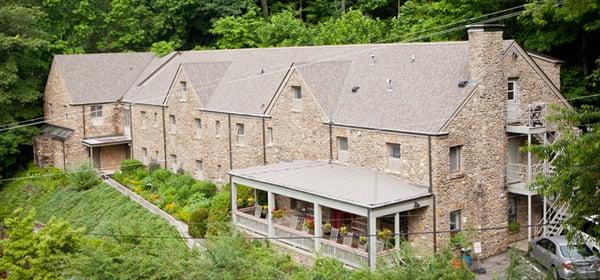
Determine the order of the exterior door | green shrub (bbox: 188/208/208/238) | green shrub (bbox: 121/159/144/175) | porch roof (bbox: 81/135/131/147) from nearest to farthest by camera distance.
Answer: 1. green shrub (bbox: 188/208/208/238)
2. green shrub (bbox: 121/159/144/175)
3. porch roof (bbox: 81/135/131/147)
4. the exterior door

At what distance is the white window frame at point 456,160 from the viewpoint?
29.8 m

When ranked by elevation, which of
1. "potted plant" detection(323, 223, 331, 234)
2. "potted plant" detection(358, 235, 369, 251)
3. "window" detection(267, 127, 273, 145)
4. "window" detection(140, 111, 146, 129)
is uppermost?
"window" detection(140, 111, 146, 129)

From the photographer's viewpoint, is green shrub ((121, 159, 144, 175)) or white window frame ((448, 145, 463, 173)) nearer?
white window frame ((448, 145, 463, 173))

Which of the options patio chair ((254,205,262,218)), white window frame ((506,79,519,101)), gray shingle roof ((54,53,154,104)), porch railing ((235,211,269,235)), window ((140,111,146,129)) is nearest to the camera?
white window frame ((506,79,519,101))

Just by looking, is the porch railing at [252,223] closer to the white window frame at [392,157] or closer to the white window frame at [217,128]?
the white window frame at [392,157]

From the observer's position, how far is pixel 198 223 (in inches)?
1398

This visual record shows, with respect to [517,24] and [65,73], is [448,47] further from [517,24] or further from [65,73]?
[65,73]

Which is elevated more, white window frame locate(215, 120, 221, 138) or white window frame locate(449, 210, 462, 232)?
white window frame locate(215, 120, 221, 138)

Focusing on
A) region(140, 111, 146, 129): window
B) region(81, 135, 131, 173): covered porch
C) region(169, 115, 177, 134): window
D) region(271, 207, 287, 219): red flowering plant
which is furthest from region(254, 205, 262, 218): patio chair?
→ region(81, 135, 131, 173): covered porch

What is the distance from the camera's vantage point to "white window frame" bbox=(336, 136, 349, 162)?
33469 millimetres

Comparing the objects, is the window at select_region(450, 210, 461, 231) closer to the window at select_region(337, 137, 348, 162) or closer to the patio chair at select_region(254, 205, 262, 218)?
the window at select_region(337, 137, 348, 162)

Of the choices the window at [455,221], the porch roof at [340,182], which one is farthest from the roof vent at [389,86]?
the window at [455,221]

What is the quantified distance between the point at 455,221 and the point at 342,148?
20.9 ft

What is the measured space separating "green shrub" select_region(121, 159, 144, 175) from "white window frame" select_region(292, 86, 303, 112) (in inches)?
649
